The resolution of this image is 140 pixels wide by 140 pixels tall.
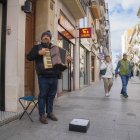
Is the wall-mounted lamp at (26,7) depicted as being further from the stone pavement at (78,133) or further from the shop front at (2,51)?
the stone pavement at (78,133)

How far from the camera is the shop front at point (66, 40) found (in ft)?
44.2

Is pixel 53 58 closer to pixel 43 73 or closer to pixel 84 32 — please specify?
pixel 43 73

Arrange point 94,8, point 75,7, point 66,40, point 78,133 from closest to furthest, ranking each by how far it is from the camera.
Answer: point 78,133
point 75,7
point 66,40
point 94,8

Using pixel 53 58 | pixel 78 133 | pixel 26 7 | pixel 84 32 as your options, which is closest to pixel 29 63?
pixel 26 7

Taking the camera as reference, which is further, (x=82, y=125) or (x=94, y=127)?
(x=94, y=127)

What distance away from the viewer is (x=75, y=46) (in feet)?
57.9

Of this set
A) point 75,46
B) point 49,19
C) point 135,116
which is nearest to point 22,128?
point 135,116

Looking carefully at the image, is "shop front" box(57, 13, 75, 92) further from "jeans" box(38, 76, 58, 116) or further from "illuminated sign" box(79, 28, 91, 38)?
"jeans" box(38, 76, 58, 116)

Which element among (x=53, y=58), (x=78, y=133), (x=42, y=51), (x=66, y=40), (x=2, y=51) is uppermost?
(x=66, y=40)

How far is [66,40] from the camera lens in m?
15.3

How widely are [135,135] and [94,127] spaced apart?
3.16 ft

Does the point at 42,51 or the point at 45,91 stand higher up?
the point at 42,51

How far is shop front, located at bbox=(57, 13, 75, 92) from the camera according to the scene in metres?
13.5

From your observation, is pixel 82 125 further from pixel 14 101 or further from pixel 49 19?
pixel 49 19
